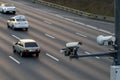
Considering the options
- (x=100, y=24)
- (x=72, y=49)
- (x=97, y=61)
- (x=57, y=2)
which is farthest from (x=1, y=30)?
(x=72, y=49)

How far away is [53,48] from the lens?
141ft

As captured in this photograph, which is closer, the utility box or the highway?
the utility box

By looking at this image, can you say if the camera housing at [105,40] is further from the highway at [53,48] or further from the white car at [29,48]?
the white car at [29,48]

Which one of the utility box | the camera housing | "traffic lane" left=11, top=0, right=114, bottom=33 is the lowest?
"traffic lane" left=11, top=0, right=114, bottom=33

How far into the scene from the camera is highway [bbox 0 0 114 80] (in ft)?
107

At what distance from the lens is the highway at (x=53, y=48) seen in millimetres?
32750

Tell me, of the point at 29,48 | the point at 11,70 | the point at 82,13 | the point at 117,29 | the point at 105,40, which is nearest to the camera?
the point at 117,29

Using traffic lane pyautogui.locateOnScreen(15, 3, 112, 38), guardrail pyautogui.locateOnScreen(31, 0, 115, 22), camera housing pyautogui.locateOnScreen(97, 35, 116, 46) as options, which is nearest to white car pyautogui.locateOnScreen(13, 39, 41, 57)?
traffic lane pyautogui.locateOnScreen(15, 3, 112, 38)

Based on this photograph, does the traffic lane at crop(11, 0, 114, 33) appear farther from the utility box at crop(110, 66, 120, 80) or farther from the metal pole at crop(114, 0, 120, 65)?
the utility box at crop(110, 66, 120, 80)

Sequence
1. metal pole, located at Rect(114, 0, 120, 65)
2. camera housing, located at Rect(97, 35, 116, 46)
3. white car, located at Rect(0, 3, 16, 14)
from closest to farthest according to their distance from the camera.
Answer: metal pole, located at Rect(114, 0, 120, 65)
camera housing, located at Rect(97, 35, 116, 46)
white car, located at Rect(0, 3, 16, 14)

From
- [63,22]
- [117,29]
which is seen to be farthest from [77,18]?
[117,29]

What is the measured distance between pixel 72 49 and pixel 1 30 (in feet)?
137

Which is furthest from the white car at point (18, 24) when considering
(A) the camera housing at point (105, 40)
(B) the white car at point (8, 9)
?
(A) the camera housing at point (105, 40)

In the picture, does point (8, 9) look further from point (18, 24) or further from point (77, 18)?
point (18, 24)
